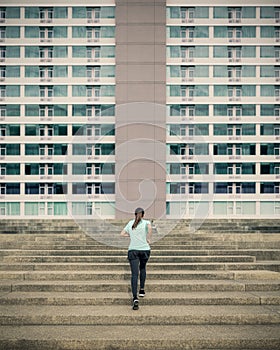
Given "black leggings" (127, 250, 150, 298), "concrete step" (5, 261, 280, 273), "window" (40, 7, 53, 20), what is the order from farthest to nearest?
"window" (40, 7, 53, 20), "concrete step" (5, 261, 280, 273), "black leggings" (127, 250, 150, 298)

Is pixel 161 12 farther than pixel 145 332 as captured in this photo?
Yes

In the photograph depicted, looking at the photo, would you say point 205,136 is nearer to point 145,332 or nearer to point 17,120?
point 17,120

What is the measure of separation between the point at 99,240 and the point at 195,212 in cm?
2907

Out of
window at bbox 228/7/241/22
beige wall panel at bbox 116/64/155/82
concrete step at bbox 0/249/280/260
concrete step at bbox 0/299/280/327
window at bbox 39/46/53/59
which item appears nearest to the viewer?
concrete step at bbox 0/299/280/327

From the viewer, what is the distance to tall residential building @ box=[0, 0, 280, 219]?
4747cm

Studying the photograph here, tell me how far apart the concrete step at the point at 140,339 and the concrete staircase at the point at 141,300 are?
15mm

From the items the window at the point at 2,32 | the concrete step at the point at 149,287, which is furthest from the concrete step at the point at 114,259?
the window at the point at 2,32

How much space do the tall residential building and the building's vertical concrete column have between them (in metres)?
0.31

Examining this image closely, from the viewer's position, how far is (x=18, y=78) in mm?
48438

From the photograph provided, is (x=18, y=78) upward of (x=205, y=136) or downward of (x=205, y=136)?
upward

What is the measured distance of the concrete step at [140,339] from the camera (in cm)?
825

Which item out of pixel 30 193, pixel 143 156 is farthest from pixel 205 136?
pixel 30 193

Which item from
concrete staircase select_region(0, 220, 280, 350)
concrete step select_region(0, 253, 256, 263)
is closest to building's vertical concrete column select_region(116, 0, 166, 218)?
concrete staircase select_region(0, 220, 280, 350)

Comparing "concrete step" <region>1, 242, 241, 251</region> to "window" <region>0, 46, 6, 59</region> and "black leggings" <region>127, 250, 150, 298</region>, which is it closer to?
"black leggings" <region>127, 250, 150, 298</region>
